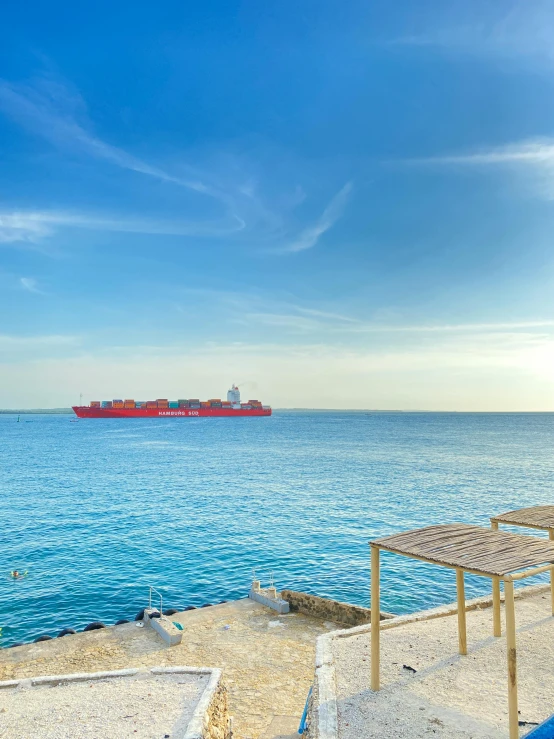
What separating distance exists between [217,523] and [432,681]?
24.4m

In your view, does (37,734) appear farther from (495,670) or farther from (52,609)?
(52,609)

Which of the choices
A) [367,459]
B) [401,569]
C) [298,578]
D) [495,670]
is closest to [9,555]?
[298,578]

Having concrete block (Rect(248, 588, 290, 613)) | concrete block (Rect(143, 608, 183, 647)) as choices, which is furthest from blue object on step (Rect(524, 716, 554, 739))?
concrete block (Rect(248, 588, 290, 613))

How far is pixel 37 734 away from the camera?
705 cm

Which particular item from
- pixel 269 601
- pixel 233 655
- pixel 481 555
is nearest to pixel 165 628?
pixel 233 655

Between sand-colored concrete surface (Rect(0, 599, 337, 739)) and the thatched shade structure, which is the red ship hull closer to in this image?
sand-colored concrete surface (Rect(0, 599, 337, 739))

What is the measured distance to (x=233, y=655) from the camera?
12367 mm

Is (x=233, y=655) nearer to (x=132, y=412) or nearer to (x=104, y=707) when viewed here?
(x=104, y=707)

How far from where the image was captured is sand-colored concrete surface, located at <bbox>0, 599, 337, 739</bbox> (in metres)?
10.1

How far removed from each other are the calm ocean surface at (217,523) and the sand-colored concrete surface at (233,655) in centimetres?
353

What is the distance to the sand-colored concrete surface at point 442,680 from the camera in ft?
→ 21.4

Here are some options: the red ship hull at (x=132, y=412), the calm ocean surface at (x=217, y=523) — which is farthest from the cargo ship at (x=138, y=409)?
the calm ocean surface at (x=217, y=523)

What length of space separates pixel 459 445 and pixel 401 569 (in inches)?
2921

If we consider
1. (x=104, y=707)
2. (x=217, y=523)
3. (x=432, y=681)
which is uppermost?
(x=432, y=681)
